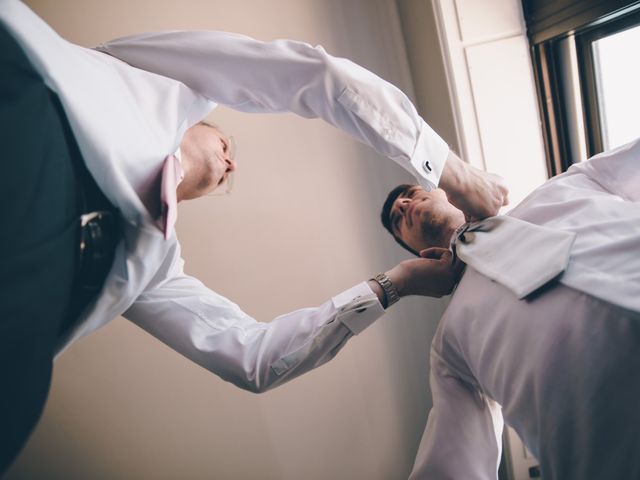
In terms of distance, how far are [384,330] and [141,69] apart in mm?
1540

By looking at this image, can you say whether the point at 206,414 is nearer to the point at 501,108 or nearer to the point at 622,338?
the point at 622,338

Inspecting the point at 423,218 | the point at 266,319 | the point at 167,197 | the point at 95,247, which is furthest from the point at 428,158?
the point at 266,319

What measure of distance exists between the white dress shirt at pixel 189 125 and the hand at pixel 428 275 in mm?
106

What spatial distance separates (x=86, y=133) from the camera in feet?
1.97

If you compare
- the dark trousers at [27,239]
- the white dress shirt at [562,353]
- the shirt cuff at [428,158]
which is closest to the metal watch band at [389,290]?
the white dress shirt at [562,353]

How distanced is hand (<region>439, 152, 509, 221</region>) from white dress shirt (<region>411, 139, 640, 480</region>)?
0.15 metres

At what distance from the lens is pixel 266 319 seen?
5.75 feet

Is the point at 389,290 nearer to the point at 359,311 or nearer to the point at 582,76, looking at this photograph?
the point at 359,311

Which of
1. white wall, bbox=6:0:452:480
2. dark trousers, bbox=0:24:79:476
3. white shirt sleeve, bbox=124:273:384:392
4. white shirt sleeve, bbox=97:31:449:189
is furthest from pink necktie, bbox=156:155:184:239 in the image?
white wall, bbox=6:0:452:480

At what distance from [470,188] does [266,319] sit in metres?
1.13

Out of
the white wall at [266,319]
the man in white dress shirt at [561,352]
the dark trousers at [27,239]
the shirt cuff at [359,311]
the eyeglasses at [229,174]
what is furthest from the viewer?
the white wall at [266,319]

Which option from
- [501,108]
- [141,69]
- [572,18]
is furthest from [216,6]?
[572,18]

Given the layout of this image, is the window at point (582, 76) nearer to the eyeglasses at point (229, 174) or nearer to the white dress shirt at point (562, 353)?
the white dress shirt at point (562, 353)

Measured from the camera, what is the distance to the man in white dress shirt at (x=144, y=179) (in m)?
0.51
